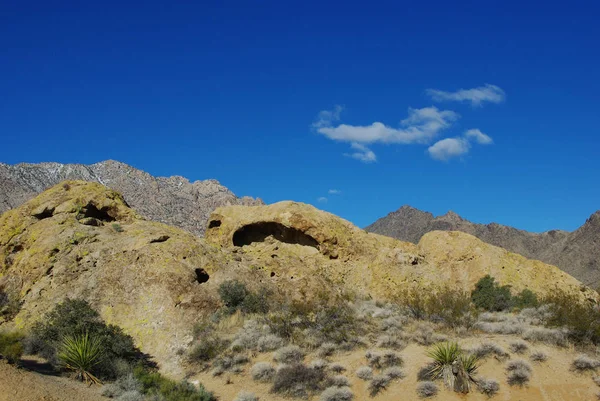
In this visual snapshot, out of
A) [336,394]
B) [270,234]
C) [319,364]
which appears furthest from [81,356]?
[270,234]

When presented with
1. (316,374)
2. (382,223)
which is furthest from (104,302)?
(382,223)

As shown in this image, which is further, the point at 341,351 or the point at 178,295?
the point at 178,295

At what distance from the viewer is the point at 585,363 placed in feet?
47.5

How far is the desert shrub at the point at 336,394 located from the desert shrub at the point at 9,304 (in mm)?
14063

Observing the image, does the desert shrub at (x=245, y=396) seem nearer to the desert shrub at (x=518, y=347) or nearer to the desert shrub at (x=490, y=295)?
the desert shrub at (x=518, y=347)

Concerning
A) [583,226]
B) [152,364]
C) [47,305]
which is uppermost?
[583,226]

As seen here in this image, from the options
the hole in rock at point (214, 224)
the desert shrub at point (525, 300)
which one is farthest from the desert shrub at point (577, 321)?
the hole in rock at point (214, 224)

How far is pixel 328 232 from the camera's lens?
2727 cm

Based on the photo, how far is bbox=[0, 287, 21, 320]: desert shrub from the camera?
802 inches

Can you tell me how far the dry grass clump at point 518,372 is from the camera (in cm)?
1430

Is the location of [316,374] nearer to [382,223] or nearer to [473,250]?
[473,250]

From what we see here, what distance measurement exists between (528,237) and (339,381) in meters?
115

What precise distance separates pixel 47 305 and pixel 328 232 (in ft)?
46.8

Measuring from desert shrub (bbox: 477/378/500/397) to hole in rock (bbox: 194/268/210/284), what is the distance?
12343 mm
